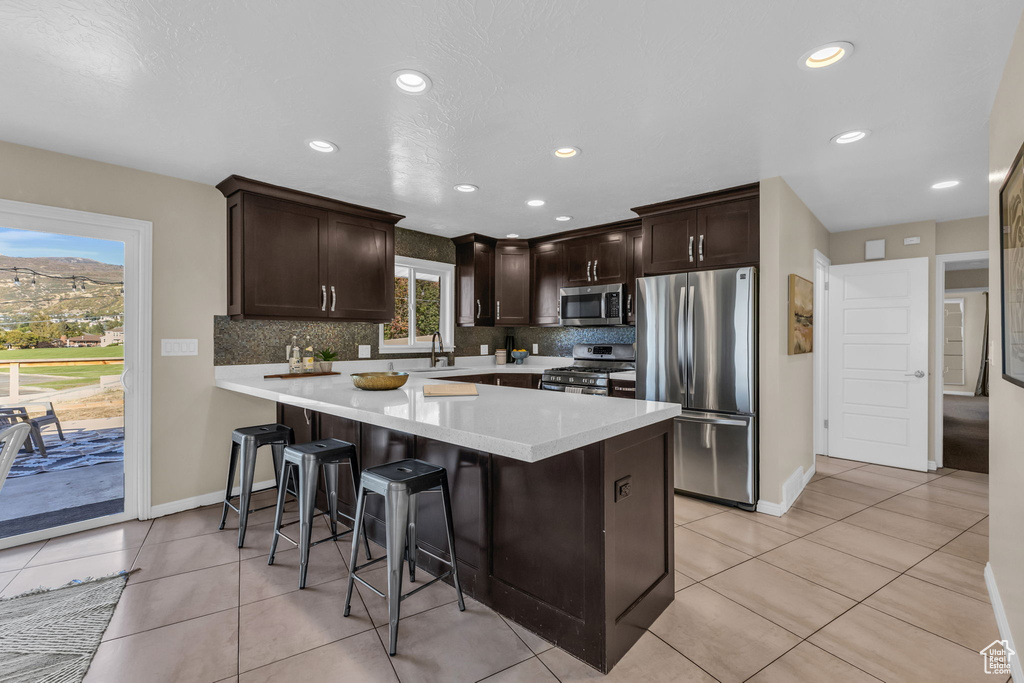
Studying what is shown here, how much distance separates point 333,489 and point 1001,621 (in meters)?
3.29

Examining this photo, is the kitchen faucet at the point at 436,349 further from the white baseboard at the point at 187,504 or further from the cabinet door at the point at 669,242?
the cabinet door at the point at 669,242

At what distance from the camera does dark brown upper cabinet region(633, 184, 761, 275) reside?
345 cm

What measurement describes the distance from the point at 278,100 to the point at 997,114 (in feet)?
10.7

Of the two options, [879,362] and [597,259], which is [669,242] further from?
[879,362]

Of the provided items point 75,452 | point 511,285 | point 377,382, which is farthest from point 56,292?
point 511,285

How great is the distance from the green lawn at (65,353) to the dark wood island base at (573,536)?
2.30 metres

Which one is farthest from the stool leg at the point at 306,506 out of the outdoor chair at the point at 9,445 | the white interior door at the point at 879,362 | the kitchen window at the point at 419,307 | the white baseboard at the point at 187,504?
the white interior door at the point at 879,362

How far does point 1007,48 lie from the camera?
1.83 meters

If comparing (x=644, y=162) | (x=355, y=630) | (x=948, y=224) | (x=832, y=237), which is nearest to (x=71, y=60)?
(x=355, y=630)

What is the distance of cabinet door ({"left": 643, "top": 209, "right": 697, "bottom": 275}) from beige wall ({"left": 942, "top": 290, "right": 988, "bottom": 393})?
30.1 feet

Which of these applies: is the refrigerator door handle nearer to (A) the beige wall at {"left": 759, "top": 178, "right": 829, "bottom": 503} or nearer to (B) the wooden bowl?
(A) the beige wall at {"left": 759, "top": 178, "right": 829, "bottom": 503}

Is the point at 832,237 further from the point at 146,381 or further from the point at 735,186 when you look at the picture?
the point at 146,381

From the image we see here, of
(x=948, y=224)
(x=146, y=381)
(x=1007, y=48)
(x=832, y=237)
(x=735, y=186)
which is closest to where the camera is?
(x=1007, y=48)

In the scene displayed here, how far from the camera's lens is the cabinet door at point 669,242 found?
12.3 ft
